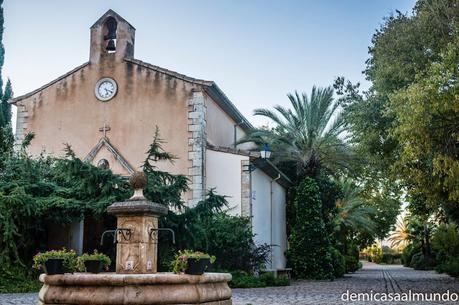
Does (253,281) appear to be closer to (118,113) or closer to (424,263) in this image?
(118,113)

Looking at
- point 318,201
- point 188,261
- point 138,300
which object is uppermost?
point 318,201

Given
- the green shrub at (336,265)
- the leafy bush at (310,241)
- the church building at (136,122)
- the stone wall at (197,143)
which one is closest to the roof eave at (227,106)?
the church building at (136,122)

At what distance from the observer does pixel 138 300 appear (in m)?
7.16

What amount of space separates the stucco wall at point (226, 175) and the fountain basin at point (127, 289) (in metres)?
11.7

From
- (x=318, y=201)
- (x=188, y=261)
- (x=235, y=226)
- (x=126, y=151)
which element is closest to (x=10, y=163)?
(x=126, y=151)

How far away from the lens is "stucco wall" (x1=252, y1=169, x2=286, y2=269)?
69.2 ft

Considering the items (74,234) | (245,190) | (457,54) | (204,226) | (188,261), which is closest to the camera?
(188,261)

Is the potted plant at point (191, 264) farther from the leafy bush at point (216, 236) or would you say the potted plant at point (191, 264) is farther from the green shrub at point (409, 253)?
the green shrub at point (409, 253)

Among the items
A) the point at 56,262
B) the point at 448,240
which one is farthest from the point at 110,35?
the point at 448,240

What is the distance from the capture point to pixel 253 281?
1702 cm

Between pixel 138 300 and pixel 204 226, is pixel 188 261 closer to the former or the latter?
pixel 138 300

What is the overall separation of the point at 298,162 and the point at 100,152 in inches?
362

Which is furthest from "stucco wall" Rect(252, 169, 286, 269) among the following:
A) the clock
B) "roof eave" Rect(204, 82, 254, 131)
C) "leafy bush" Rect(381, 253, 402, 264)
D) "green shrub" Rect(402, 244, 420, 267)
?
"leafy bush" Rect(381, 253, 402, 264)

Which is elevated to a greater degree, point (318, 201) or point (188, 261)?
point (318, 201)
